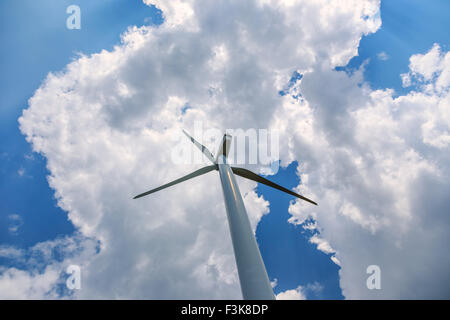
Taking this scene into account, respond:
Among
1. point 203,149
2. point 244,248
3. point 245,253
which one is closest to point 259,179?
point 203,149

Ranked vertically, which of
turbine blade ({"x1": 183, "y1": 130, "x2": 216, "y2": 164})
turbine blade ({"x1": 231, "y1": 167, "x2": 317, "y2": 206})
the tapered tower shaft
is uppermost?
turbine blade ({"x1": 183, "y1": 130, "x2": 216, "y2": 164})

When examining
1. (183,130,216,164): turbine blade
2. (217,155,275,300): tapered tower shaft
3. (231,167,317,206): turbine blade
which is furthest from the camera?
(183,130,216,164): turbine blade

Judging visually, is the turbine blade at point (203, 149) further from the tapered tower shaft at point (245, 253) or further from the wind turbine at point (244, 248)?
the tapered tower shaft at point (245, 253)

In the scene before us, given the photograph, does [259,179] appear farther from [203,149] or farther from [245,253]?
[245,253]

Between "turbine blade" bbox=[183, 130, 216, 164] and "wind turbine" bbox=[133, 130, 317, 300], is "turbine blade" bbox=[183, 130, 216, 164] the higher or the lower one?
the higher one

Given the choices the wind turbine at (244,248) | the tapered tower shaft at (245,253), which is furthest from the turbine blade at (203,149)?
the tapered tower shaft at (245,253)

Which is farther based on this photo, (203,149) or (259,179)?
(203,149)

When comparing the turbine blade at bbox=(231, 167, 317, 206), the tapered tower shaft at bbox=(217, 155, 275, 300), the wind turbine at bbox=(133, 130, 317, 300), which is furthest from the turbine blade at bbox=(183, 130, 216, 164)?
the tapered tower shaft at bbox=(217, 155, 275, 300)

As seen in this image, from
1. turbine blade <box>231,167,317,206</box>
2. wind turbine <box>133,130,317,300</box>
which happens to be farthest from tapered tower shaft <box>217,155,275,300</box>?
turbine blade <box>231,167,317,206</box>

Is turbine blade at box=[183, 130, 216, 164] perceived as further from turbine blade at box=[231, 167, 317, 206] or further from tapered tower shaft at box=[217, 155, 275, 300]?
tapered tower shaft at box=[217, 155, 275, 300]

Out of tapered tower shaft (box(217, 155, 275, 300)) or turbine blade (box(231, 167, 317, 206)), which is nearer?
tapered tower shaft (box(217, 155, 275, 300))

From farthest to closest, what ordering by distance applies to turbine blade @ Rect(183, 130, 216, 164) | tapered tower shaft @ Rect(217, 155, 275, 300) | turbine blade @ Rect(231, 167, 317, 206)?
1. turbine blade @ Rect(183, 130, 216, 164)
2. turbine blade @ Rect(231, 167, 317, 206)
3. tapered tower shaft @ Rect(217, 155, 275, 300)
